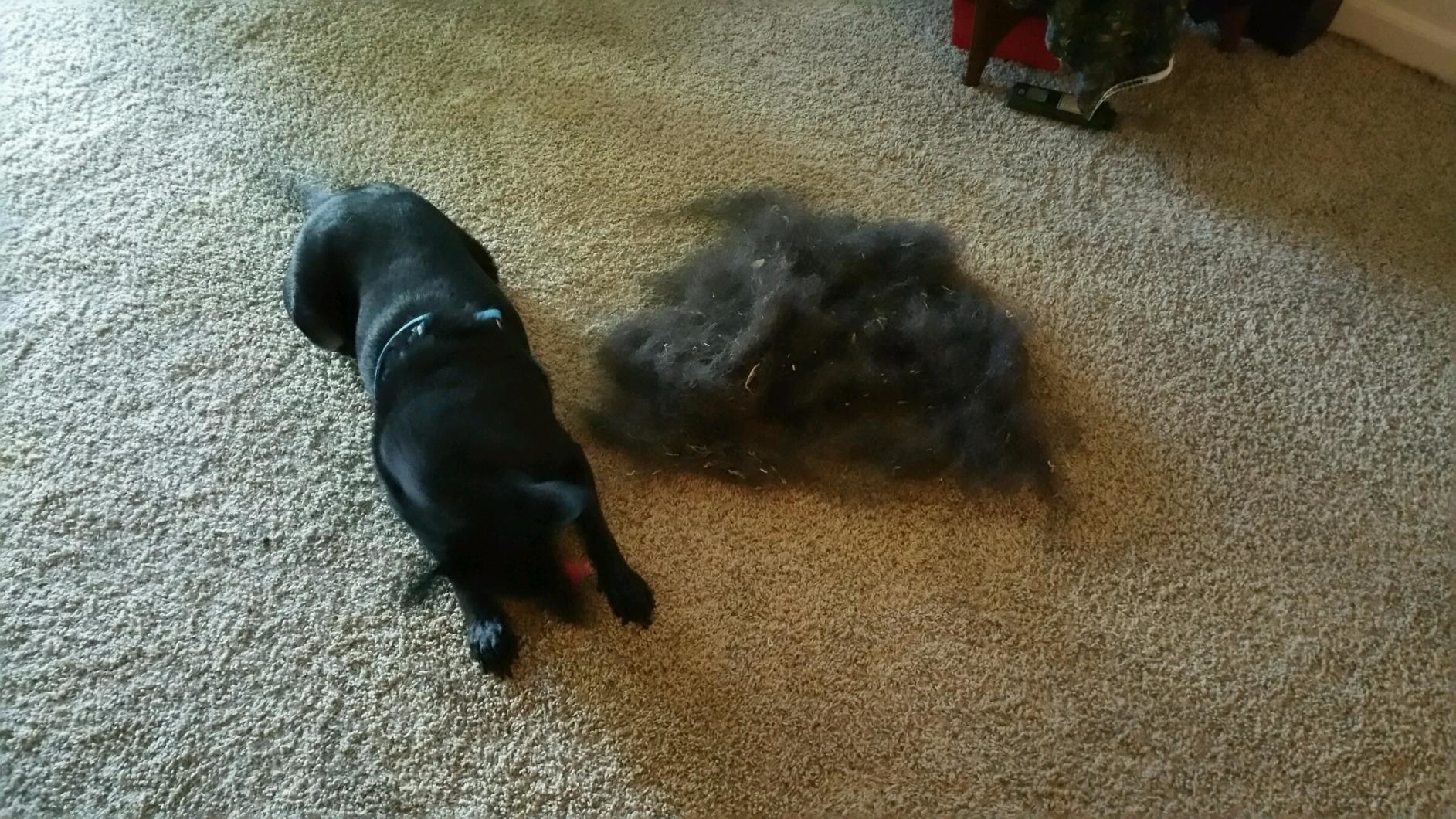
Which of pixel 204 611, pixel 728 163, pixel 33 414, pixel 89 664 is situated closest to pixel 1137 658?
pixel 728 163

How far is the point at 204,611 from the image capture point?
1.21m

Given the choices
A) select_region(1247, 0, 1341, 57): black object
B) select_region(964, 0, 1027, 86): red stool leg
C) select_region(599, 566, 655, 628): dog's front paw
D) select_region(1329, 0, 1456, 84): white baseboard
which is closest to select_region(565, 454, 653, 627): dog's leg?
select_region(599, 566, 655, 628): dog's front paw

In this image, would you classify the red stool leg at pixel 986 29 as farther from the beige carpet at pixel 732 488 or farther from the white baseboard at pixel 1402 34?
the white baseboard at pixel 1402 34

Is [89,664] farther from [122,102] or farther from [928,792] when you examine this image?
[122,102]

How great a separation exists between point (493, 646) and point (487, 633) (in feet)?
0.06

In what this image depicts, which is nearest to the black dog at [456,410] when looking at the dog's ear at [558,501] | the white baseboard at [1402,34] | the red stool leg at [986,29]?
the dog's ear at [558,501]

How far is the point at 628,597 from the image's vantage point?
1.17m

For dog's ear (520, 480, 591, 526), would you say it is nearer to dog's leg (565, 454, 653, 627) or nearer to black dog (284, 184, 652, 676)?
black dog (284, 184, 652, 676)

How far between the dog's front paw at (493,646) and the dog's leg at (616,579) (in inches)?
5.1

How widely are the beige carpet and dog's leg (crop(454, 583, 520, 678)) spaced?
2 cm

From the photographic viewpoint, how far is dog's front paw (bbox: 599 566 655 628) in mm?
→ 1170

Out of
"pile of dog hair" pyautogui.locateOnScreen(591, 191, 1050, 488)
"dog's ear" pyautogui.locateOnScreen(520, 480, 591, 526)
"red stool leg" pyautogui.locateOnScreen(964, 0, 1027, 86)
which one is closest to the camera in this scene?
"dog's ear" pyautogui.locateOnScreen(520, 480, 591, 526)

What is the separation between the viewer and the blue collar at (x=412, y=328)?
116 centimetres

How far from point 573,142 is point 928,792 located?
1238 millimetres
